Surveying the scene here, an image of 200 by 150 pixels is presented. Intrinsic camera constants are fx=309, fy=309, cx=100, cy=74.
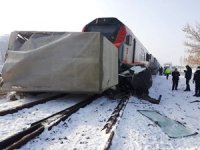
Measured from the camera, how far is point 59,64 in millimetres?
9484

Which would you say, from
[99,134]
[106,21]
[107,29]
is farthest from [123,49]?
[99,134]

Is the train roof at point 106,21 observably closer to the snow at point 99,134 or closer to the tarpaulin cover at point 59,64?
the tarpaulin cover at point 59,64

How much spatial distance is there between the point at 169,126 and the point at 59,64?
397cm

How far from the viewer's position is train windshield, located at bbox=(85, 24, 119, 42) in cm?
1393

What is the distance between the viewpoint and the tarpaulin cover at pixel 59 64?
9.33 metres

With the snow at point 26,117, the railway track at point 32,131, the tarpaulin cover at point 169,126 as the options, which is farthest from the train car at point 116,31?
the railway track at point 32,131

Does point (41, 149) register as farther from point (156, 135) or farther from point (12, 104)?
point (12, 104)

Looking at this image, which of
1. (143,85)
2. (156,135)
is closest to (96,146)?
(156,135)

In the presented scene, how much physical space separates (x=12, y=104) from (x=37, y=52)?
201cm

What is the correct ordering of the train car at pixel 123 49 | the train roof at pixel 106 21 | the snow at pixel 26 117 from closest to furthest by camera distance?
the snow at pixel 26 117
the train car at pixel 123 49
the train roof at pixel 106 21

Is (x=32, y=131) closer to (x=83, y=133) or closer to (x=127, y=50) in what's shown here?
(x=83, y=133)

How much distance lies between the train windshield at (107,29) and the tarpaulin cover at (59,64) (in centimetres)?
405

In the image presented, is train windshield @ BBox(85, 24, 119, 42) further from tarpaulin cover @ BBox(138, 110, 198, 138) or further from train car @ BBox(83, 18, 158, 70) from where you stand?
tarpaulin cover @ BBox(138, 110, 198, 138)

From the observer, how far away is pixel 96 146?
4.98 meters
